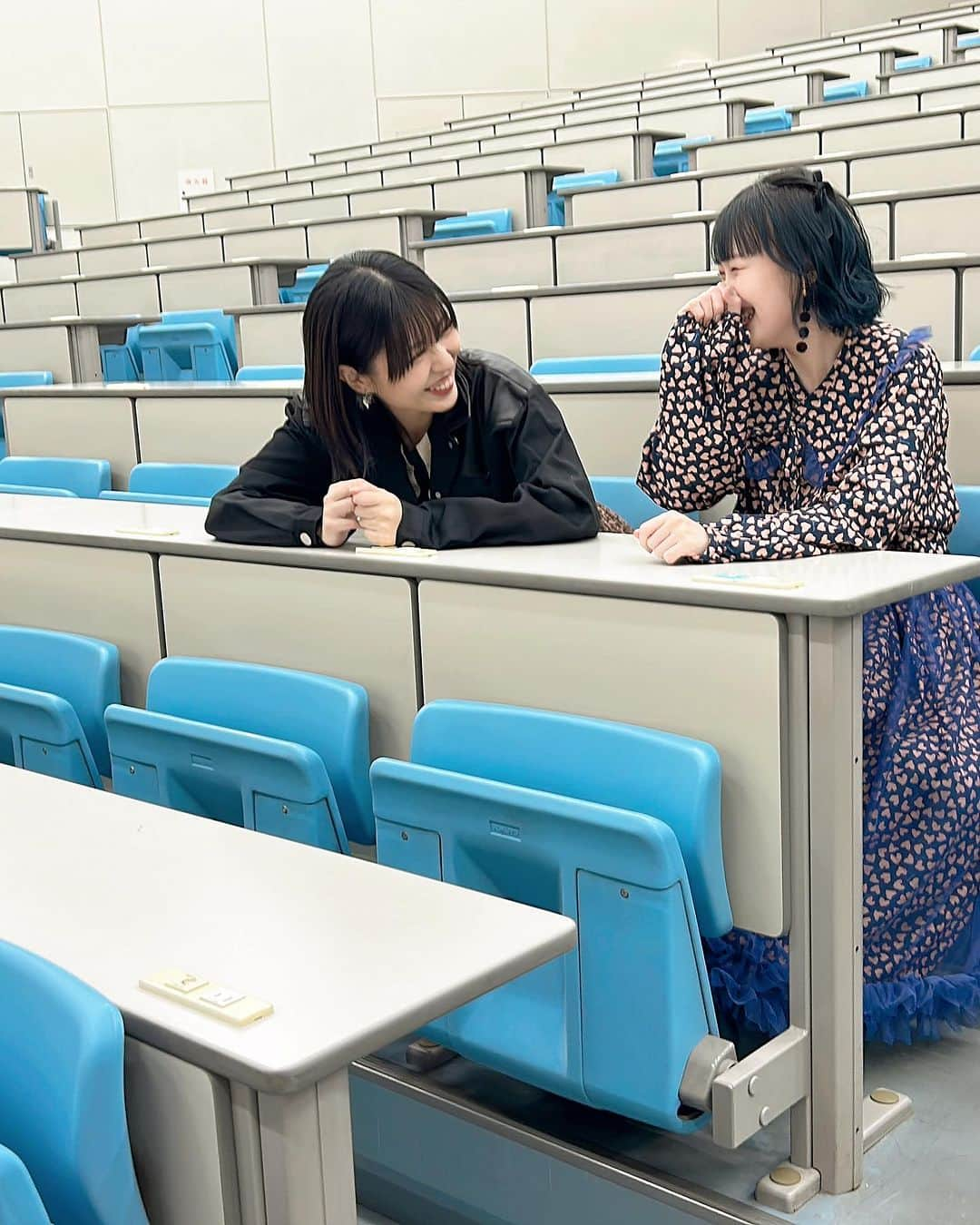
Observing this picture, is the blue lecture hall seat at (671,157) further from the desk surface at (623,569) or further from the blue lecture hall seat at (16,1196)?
the blue lecture hall seat at (16,1196)

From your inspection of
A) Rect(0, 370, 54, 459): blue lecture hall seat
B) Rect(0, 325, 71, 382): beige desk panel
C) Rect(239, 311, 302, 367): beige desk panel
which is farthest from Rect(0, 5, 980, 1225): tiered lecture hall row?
Rect(0, 325, 71, 382): beige desk panel

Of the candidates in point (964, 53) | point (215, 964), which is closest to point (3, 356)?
point (215, 964)

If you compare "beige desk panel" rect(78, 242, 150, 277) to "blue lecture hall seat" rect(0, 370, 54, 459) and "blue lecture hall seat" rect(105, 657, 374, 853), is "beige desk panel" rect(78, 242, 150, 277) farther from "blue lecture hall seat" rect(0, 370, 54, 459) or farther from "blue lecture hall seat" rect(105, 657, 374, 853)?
"blue lecture hall seat" rect(105, 657, 374, 853)

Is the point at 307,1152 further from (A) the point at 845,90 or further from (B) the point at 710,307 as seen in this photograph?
(A) the point at 845,90

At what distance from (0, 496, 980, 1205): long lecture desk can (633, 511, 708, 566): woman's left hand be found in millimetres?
35

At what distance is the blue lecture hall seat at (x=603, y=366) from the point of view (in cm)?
323

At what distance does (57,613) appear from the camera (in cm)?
→ 225

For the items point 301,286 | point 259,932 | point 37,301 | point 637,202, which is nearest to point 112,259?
point 37,301

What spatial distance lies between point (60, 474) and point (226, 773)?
2.04m

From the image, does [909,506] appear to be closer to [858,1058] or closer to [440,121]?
[858,1058]

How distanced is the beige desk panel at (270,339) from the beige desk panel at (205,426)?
1.14 metres

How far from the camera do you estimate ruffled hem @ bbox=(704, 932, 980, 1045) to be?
1.66 m

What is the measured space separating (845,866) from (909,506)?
1.60 feet

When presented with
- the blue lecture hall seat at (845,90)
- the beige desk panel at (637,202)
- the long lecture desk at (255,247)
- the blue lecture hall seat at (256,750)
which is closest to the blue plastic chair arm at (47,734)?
the blue lecture hall seat at (256,750)
